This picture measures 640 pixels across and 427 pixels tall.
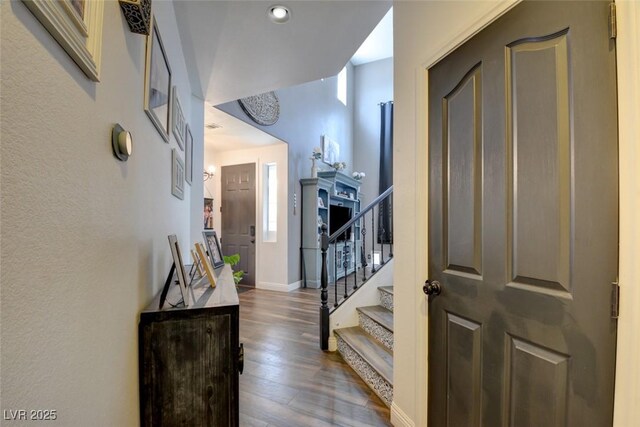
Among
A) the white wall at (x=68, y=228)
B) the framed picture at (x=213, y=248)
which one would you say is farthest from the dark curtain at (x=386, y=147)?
the white wall at (x=68, y=228)

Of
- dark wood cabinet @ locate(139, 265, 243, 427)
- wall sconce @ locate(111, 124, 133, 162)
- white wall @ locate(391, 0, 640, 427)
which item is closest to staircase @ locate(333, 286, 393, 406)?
white wall @ locate(391, 0, 640, 427)

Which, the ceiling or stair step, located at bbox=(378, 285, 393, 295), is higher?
the ceiling

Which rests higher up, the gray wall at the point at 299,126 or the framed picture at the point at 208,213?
the gray wall at the point at 299,126

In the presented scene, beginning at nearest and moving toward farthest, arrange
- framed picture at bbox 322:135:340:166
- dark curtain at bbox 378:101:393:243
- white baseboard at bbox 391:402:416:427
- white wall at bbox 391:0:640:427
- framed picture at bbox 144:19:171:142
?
framed picture at bbox 144:19:171:142 → white wall at bbox 391:0:640:427 → white baseboard at bbox 391:402:416:427 → framed picture at bbox 322:135:340:166 → dark curtain at bbox 378:101:393:243

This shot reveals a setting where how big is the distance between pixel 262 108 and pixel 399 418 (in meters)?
4.02

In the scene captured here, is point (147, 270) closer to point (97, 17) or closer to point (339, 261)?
point (97, 17)

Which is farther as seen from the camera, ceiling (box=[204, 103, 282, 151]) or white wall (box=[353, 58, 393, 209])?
white wall (box=[353, 58, 393, 209])

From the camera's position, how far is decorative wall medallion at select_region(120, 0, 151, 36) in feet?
2.60

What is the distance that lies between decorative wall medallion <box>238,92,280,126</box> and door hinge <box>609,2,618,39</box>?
143 inches

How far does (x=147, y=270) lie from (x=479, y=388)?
54.9 inches

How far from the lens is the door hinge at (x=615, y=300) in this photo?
0.73 meters

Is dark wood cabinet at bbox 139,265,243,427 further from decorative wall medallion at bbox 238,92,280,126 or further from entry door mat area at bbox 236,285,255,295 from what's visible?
entry door mat area at bbox 236,285,255,295

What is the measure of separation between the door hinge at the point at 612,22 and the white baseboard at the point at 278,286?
176 inches

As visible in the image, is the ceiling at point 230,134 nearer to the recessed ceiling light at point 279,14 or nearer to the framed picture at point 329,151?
the framed picture at point 329,151
